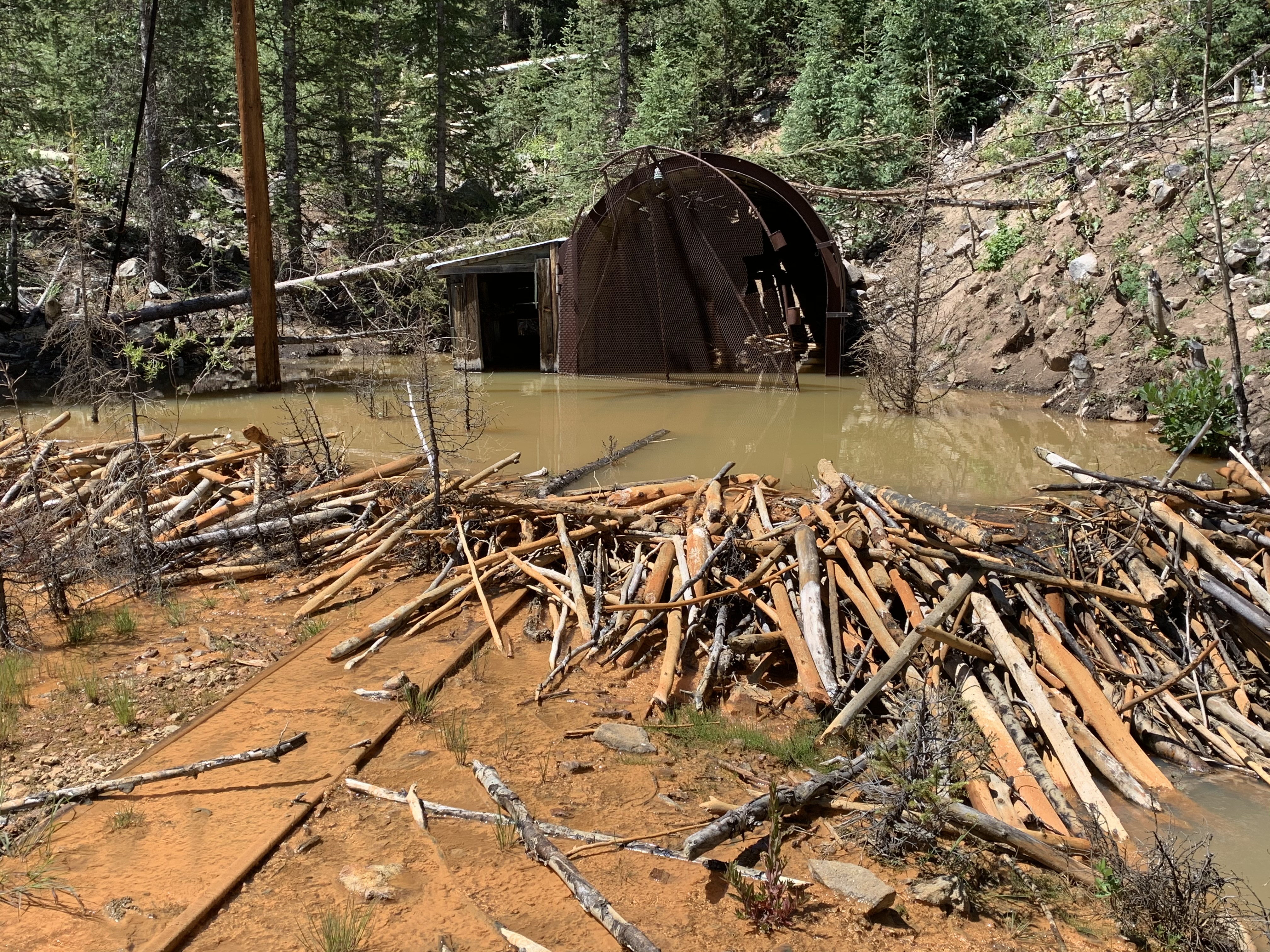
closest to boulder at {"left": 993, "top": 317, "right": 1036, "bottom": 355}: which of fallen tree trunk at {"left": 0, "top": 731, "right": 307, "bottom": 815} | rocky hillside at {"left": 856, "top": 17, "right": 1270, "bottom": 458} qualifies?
rocky hillside at {"left": 856, "top": 17, "right": 1270, "bottom": 458}

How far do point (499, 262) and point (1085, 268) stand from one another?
11017mm

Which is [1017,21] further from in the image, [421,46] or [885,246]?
[421,46]

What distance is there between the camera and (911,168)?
2277cm

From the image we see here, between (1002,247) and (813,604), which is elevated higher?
(1002,247)

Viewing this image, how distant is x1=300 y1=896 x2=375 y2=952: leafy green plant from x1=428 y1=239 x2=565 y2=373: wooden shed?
47.2ft

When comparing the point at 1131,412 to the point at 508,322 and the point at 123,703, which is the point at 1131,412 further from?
the point at 508,322

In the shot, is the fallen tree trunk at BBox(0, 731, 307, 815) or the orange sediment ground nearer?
the orange sediment ground

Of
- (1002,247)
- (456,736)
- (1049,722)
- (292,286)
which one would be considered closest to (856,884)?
(1049,722)

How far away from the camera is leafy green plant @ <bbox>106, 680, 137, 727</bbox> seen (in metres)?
4.46

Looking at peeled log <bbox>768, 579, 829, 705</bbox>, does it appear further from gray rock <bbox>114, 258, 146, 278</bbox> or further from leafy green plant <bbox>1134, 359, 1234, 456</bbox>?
gray rock <bbox>114, 258, 146, 278</bbox>

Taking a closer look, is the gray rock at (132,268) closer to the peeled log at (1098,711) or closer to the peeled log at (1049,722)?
the peeled log at (1049,722)

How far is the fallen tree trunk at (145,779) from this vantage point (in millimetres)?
3654

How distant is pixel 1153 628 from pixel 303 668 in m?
4.76

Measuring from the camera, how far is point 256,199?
15164 mm
